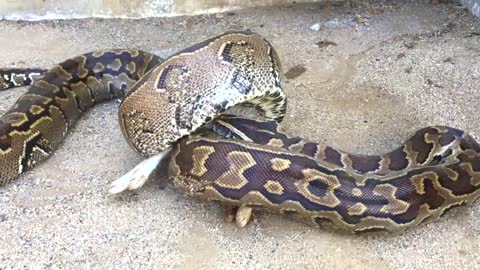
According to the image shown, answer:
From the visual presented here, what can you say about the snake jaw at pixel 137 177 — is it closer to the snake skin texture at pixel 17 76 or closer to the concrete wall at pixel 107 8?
the snake skin texture at pixel 17 76

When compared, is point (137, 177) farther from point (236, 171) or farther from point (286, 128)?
point (286, 128)

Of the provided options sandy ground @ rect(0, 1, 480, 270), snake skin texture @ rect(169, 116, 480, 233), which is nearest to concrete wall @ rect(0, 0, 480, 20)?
sandy ground @ rect(0, 1, 480, 270)

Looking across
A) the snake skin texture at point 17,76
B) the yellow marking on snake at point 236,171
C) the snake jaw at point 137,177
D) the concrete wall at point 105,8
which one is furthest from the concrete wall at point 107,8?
the yellow marking on snake at point 236,171

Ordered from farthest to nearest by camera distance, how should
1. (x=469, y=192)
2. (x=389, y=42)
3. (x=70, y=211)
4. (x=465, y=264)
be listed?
(x=389, y=42)
(x=70, y=211)
(x=469, y=192)
(x=465, y=264)

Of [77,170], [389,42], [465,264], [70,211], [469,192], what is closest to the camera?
[465,264]

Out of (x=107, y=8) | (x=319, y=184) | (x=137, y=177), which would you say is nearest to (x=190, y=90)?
(x=137, y=177)

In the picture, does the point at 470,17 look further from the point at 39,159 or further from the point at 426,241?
the point at 39,159

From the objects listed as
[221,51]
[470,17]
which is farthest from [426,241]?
[470,17]

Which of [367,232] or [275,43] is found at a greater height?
[367,232]

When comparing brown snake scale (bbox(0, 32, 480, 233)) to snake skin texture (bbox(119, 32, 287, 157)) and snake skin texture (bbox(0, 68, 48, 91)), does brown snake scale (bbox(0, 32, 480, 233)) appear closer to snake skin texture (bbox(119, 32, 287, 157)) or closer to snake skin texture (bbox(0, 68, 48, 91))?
snake skin texture (bbox(119, 32, 287, 157))
